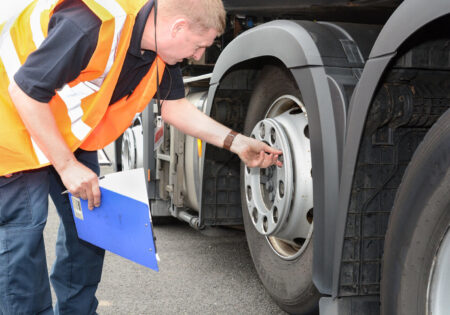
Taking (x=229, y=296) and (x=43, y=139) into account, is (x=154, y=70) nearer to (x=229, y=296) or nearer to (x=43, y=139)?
(x=43, y=139)

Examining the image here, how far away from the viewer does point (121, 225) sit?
Answer: 1942 millimetres

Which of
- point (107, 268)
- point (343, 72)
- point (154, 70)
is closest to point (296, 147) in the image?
point (343, 72)

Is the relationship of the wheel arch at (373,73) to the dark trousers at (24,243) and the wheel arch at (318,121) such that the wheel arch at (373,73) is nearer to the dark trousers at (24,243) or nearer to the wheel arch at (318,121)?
the wheel arch at (318,121)

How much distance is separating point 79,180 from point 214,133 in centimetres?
77

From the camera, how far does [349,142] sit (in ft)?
5.83

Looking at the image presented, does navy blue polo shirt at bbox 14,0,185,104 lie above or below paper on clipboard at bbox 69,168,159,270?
above

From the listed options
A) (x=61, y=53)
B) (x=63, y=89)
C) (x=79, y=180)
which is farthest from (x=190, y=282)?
(x=61, y=53)

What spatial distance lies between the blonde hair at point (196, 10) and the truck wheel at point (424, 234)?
31.2 inches

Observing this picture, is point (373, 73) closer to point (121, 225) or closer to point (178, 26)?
point (178, 26)

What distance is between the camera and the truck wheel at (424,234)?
1.38 meters

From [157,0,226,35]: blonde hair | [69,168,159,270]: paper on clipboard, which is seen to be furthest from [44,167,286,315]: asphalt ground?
[157,0,226,35]: blonde hair

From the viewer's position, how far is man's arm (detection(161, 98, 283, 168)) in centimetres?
242

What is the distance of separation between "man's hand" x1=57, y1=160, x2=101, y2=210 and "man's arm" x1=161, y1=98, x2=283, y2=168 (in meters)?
0.66

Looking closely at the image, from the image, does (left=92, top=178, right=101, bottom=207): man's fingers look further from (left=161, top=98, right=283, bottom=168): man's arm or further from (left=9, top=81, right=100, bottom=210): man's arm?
(left=161, top=98, right=283, bottom=168): man's arm
